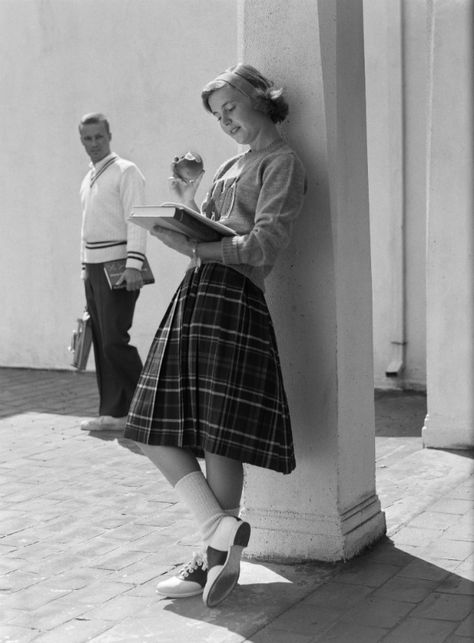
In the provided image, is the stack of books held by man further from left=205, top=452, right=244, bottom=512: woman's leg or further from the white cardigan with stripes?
left=205, top=452, right=244, bottom=512: woman's leg

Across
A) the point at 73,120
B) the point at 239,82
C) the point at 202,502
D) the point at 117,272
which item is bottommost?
the point at 202,502

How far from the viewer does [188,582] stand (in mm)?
4281

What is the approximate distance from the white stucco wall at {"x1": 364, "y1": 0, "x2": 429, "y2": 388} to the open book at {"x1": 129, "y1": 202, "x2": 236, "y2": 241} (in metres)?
4.82

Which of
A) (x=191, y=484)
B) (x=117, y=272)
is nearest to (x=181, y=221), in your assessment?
(x=191, y=484)

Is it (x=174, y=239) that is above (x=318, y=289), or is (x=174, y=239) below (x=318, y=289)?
Result: above

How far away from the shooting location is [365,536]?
190 inches

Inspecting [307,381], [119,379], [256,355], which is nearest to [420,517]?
[307,381]

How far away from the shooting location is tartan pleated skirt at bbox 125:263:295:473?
4.17 metres

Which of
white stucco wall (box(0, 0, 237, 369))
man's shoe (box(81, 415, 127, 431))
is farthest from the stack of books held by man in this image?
white stucco wall (box(0, 0, 237, 369))

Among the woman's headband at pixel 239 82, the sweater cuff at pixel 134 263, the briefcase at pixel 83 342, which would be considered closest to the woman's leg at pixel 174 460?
the woman's headband at pixel 239 82

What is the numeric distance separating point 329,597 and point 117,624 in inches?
30.8

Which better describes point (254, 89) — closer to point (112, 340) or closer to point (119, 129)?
point (112, 340)

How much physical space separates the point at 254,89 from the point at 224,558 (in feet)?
5.64

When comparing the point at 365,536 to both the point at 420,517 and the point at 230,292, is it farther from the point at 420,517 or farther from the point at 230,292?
the point at 230,292
